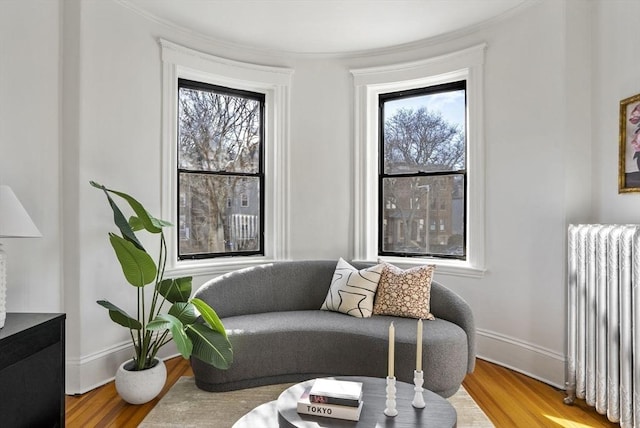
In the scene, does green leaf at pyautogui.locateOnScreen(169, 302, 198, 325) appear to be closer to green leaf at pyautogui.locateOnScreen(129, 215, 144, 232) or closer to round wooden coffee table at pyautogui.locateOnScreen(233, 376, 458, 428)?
green leaf at pyautogui.locateOnScreen(129, 215, 144, 232)

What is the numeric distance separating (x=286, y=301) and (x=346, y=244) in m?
0.97

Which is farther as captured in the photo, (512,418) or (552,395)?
(552,395)

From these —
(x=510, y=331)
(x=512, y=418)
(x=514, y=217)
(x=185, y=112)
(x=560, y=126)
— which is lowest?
(x=512, y=418)

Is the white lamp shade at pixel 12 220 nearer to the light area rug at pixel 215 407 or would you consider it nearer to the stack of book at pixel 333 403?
the light area rug at pixel 215 407

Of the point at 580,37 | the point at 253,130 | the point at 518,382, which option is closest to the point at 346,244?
the point at 253,130

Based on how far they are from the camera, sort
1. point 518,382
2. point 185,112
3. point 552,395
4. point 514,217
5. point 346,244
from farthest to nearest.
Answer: point 346,244, point 185,112, point 514,217, point 518,382, point 552,395

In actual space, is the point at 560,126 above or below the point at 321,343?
above

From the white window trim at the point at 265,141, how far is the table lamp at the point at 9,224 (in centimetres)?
152

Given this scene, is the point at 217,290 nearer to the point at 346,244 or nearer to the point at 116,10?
the point at 346,244

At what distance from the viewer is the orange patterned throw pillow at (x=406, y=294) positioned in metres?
3.08

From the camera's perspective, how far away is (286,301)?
3.49m

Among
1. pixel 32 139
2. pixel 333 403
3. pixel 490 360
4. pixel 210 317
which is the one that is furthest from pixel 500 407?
pixel 32 139

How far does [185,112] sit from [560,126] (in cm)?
302

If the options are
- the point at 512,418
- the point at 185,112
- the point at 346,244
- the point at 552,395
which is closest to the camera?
the point at 512,418
